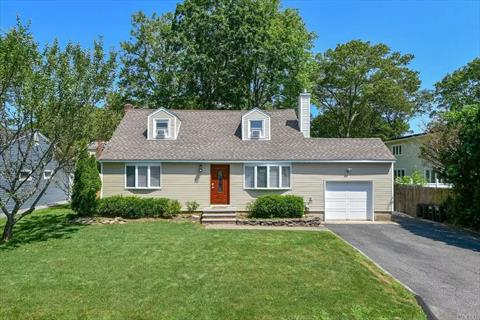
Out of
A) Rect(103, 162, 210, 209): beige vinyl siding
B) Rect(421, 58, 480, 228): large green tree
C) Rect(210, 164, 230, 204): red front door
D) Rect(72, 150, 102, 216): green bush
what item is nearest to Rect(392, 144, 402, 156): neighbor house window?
Rect(421, 58, 480, 228): large green tree

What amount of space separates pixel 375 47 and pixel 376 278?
37.0 metres

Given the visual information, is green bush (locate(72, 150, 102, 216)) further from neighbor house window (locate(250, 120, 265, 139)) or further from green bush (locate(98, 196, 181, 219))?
neighbor house window (locate(250, 120, 265, 139))

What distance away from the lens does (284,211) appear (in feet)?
55.1

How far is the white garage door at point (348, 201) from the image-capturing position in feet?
60.1

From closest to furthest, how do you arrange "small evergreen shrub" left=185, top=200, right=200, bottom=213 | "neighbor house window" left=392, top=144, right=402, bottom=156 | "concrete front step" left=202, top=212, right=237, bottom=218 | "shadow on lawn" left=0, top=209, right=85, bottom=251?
"shadow on lawn" left=0, top=209, right=85, bottom=251, "concrete front step" left=202, top=212, right=237, bottom=218, "small evergreen shrub" left=185, top=200, right=200, bottom=213, "neighbor house window" left=392, top=144, right=402, bottom=156

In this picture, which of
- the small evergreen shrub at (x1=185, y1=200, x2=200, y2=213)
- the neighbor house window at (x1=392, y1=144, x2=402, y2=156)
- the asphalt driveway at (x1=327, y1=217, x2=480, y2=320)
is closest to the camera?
the asphalt driveway at (x1=327, y1=217, x2=480, y2=320)

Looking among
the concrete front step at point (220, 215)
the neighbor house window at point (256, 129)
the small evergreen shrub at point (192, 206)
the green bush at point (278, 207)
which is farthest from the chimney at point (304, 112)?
the small evergreen shrub at point (192, 206)

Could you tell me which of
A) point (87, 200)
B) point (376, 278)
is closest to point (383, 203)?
point (376, 278)

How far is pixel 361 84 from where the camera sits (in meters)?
40.7

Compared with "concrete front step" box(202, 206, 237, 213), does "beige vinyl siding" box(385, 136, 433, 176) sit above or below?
above

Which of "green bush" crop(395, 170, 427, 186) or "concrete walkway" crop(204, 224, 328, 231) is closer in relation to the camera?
"concrete walkway" crop(204, 224, 328, 231)

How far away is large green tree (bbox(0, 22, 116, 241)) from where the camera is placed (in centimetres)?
1062

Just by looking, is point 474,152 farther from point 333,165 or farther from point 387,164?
point 333,165

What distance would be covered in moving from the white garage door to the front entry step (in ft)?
17.1
